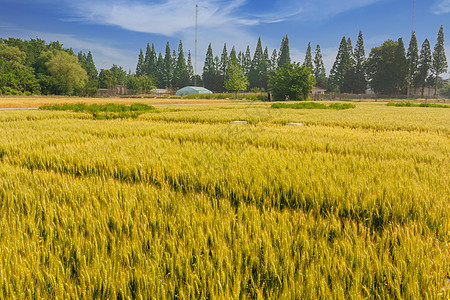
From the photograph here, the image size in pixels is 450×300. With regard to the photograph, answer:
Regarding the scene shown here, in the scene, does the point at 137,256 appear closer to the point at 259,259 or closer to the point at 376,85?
the point at 259,259

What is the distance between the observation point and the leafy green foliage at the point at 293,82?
37906mm

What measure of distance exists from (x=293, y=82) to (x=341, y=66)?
1756 inches

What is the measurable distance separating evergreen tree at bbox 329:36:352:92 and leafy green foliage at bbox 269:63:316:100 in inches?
1673

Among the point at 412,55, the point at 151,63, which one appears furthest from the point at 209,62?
the point at 412,55

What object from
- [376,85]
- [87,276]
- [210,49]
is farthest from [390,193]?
[210,49]

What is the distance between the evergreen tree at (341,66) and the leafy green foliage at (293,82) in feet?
139

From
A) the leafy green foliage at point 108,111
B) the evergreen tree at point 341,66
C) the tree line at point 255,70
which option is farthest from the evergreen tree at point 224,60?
the leafy green foliage at point 108,111

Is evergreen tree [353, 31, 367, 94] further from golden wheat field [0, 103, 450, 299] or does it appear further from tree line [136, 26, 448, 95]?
golden wheat field [0, 103, 450, 299]

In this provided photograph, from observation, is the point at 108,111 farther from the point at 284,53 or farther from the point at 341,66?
the point at 284,53

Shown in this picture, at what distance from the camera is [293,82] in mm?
38406

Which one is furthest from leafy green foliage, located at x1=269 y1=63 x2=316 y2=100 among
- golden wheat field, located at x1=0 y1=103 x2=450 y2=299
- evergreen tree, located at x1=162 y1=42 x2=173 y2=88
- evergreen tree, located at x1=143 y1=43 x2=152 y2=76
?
evergreen tree, located at x1=143 y1=43 x2=152 y2=76

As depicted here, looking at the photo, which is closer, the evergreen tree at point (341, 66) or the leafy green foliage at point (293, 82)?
the leafy green foliage at point (293, 82)

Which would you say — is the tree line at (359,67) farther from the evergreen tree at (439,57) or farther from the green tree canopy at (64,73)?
the green tree canopy at (64,73)

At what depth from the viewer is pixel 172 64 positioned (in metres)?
105
